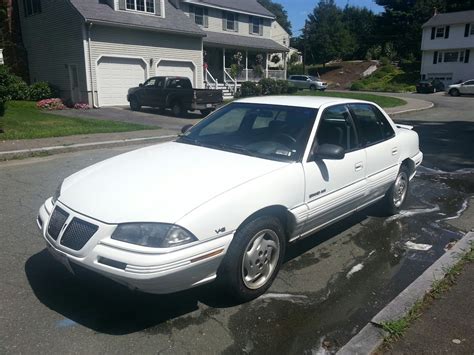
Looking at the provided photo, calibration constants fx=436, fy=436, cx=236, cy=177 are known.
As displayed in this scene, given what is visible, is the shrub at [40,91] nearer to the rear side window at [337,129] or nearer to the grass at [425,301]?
the rear side window at [337,129]

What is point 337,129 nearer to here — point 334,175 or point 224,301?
point 334,175

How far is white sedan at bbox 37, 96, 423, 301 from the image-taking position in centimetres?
295

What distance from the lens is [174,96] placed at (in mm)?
18531

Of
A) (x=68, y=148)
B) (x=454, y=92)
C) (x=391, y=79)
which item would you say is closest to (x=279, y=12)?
(x=391, y=79)

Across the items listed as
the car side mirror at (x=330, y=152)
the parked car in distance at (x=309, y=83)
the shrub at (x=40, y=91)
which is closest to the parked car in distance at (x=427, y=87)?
the parked car in distance at (x=309, y=83)

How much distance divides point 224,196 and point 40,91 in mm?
21180

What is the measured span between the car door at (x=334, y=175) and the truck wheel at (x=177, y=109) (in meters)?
14.2

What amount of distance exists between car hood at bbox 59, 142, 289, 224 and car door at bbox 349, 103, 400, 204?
4.88 ft

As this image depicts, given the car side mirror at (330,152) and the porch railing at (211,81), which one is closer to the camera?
the car side mirror at (330,152)

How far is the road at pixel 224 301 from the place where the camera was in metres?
3.01

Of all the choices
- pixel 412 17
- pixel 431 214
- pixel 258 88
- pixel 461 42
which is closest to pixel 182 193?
pixel 431 214

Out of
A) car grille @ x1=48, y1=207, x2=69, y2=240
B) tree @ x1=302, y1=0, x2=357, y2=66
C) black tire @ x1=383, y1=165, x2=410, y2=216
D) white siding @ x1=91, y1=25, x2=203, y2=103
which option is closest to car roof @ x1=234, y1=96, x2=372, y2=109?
black tire @ x1=383, y1=165, x2=410, y2=216

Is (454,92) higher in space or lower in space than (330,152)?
lower

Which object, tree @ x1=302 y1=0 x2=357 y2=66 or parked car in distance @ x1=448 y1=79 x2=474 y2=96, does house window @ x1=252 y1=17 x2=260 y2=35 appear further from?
tree @ x1=302 y1=0 x2=357 y2=66
